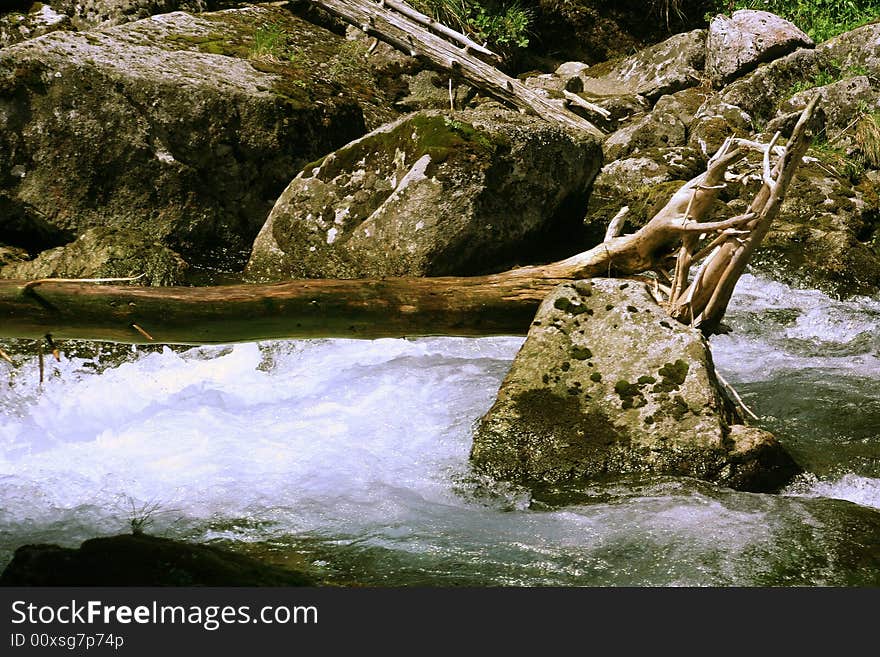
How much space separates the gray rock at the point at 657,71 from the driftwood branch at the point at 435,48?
2.32 metres

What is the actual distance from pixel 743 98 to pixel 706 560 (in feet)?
28.0

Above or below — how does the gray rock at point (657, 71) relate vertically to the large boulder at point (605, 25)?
below

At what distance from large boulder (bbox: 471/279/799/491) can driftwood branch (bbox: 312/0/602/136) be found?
5.65 meters

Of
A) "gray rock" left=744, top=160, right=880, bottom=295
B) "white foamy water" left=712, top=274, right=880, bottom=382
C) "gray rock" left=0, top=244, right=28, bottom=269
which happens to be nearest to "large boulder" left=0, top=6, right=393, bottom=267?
"gray rock" left=0, top=244, right=28, bottom=269

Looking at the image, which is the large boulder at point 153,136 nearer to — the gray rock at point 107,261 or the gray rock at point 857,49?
the gray rock at point 107,261

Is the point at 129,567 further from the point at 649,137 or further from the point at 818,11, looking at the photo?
the point at 818,11

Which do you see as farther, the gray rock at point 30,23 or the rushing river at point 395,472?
the gray rock at point 30,23

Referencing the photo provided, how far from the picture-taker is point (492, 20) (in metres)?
13.0

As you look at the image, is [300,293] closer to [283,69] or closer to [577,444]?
[577,444]

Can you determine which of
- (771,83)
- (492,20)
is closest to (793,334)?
(771,83)

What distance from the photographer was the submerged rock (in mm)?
3080

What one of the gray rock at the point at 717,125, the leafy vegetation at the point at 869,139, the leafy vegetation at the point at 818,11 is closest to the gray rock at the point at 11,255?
the gray rock at the point at 717,125

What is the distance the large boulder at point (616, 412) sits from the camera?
4.38 metres

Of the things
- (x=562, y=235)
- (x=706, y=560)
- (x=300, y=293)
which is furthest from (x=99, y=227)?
(x=706, y=560)
